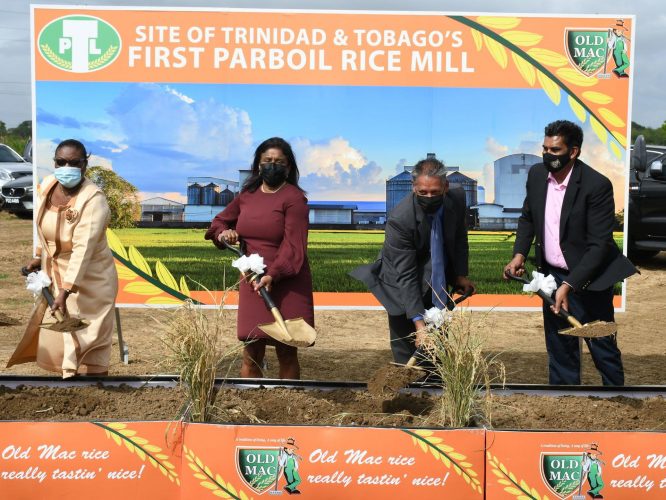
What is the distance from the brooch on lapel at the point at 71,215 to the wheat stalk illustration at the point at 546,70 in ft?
9.48

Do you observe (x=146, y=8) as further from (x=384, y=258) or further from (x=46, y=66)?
(x=384, y=258)

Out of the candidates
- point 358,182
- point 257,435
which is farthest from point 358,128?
point 257,435

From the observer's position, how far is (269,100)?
598 cm

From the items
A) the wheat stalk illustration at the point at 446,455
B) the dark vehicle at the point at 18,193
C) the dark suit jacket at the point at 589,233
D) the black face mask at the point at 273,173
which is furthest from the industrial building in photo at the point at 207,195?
the dark vehicle at the point at 18,193

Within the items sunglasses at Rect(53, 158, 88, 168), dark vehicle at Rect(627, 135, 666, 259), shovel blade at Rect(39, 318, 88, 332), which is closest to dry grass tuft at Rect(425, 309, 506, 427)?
shovel blade at Rect(39, 318, 88, 332)

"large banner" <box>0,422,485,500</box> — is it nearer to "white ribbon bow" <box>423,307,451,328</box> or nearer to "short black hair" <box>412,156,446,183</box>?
"white ribbon bow" <box>423,307,451,328</box>

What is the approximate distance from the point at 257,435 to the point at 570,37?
3.89m

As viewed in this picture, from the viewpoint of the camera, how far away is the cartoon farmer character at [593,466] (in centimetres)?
309

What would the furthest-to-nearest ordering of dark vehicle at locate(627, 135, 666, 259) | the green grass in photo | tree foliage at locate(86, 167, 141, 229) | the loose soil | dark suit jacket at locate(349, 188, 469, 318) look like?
dark vehicle at locate(627, 135, 666, 259), the green grass in photo, tree foliage at locate(86, 167, 141, 229), dark suit jacket at locate(349, 188, 469, 318), the loose soil

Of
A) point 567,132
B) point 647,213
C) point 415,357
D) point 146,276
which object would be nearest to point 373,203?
point 146,276

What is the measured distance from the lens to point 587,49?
19.2 ft

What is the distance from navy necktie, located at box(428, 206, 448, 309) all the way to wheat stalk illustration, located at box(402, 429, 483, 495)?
1178mm

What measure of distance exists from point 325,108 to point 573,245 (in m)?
2.21

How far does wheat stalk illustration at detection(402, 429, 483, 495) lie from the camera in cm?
310
